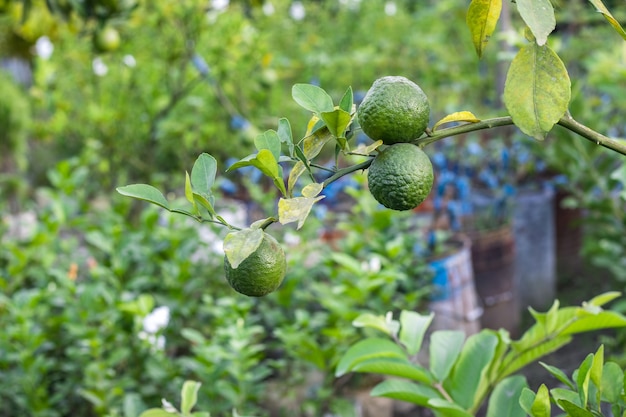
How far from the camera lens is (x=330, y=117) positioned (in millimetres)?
588

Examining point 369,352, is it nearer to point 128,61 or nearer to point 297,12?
point 128,61

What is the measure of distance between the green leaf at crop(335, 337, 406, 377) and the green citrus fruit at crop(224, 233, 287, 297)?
0.30m

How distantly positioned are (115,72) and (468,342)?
2.49 meters

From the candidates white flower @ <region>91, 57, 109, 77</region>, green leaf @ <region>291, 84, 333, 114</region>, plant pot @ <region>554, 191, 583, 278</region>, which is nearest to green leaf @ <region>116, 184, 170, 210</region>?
green leaf @ <region>291, 84, 333, 114</region>

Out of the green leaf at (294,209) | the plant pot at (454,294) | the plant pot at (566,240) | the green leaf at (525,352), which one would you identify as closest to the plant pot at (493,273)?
the plant pot at (454,294)

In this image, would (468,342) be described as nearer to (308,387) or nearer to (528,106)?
(528,106)

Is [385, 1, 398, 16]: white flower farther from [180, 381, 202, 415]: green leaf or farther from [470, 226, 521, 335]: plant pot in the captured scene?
[180, 381, 202, 415]: green leaf

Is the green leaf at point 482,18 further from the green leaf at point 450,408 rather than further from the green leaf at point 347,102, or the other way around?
the green leaf at point 450,408

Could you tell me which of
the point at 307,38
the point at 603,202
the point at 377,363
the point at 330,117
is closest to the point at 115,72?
the point at 307,38

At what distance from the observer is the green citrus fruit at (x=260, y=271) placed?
63cm

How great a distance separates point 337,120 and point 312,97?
0.16ft

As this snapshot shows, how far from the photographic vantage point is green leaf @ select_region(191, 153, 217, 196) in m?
0.65

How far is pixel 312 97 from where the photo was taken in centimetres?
63

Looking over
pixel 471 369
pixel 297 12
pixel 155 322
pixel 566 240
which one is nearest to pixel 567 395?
pixel 471 369
